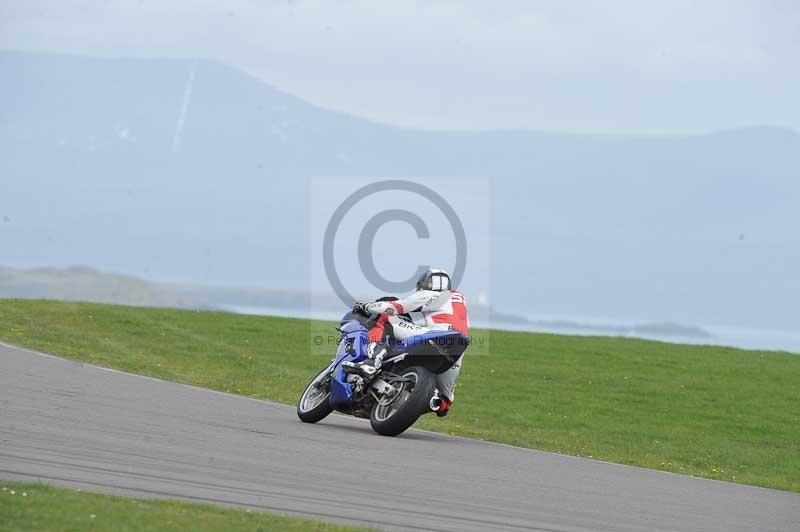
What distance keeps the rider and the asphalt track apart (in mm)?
836

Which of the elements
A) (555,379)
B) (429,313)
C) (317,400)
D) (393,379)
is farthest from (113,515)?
(555,379)

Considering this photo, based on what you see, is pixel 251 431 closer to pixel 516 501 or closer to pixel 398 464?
pixel 398 464

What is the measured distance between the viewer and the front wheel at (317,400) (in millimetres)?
17141

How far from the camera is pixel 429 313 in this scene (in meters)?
16.8

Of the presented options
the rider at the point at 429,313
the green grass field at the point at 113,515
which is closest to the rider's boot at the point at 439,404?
the rider at the point at 429,313

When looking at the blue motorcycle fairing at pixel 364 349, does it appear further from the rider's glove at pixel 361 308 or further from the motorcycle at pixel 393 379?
the rider's glove at pixel 361 308

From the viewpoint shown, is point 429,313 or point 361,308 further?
point 361,308

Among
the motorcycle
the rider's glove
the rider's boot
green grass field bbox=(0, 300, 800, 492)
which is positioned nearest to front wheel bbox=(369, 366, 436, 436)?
the motorcycle

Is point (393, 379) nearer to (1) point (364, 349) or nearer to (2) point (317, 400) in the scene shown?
(1) point (364, 349)

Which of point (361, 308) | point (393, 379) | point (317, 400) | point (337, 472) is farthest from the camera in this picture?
point (317, 400)

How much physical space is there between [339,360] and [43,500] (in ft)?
25.4

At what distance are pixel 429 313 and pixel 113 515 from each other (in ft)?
26.5

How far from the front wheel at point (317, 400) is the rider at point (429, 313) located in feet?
2.81

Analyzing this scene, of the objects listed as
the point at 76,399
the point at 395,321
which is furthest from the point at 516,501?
the point at 76,399
